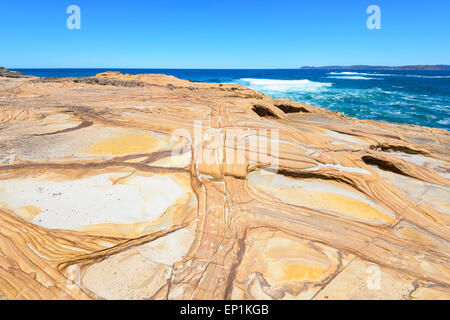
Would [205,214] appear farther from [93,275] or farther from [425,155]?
[425,155]

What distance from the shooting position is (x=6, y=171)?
3.58 m

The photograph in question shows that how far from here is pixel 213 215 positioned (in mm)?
2867

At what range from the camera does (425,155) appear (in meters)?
5.42

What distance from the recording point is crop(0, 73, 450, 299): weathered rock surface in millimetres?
2041

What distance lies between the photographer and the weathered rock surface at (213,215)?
2041mm
